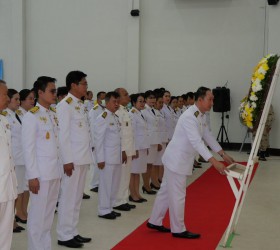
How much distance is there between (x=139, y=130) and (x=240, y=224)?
6.51ft

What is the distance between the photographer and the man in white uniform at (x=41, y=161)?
3611 mm

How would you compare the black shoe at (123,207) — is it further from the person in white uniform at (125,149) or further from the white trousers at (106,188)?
the white trousers at (106,188)

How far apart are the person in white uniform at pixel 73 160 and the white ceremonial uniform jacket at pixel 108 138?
0.83 metres

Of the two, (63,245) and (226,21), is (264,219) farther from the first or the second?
(226,21)

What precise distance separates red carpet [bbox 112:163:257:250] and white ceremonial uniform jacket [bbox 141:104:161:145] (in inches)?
37.6

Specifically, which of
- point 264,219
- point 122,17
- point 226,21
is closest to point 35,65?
point 122,17

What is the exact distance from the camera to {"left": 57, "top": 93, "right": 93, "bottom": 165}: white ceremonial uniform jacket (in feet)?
13.7

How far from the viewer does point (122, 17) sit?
1277cm

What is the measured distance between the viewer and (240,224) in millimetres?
5262

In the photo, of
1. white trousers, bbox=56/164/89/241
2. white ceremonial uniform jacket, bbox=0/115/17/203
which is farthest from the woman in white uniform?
white ceremonial uniform jacket, bbox=0/115/17/203

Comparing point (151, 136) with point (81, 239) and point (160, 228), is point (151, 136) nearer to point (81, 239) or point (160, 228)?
point (160, 228)

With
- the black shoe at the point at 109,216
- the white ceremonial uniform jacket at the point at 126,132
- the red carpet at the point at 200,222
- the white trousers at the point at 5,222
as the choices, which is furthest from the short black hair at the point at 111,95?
the white trousers at the point at 5,222

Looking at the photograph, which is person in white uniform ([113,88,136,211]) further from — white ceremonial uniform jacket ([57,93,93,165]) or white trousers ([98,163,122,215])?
white ceremonial uniform jacket ([57,93,93,165])

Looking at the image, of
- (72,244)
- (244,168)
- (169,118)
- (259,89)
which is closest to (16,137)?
(72,244)
